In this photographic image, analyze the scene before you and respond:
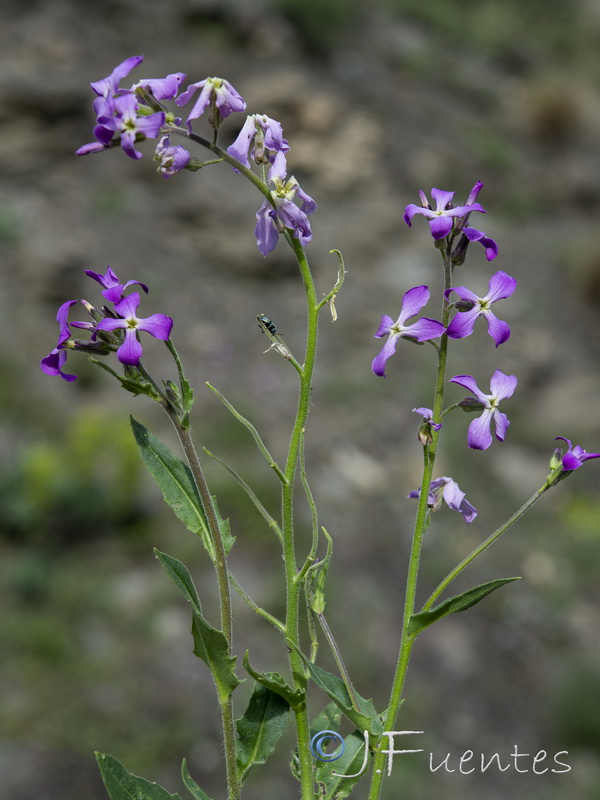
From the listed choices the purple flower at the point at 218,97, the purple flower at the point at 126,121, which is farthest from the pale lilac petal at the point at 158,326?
the purple flower at the point at 218,97

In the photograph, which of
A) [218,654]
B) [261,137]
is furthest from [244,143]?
[218,654]

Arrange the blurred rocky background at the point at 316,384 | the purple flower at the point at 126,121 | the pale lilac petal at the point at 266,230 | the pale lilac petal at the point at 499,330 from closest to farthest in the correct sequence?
the purple flower at the point at 126,121, the pale lilac petal at the point at 499,330, the pale lilac petal at the point at 266,230, the blurred rocky background at the point at 316,384

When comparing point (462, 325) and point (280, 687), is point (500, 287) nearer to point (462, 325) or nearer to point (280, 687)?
point (462, 325)

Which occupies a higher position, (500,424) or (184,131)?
(184,131)

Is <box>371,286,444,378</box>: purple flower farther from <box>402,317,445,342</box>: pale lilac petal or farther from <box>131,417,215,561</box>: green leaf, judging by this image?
<box>131,417,215,561</box>: green leaf
